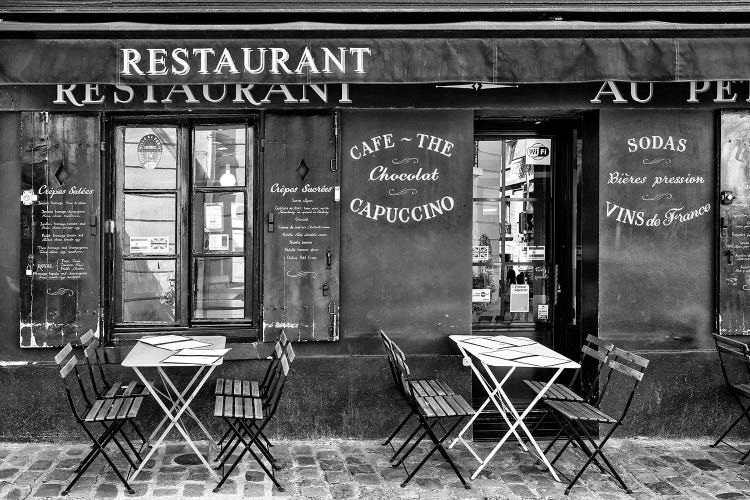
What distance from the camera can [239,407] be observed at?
524 cm

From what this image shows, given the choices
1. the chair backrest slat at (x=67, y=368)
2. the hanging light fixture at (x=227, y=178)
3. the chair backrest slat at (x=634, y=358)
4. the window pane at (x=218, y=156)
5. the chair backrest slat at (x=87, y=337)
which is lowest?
the chair backrest slat at (x=67, y=368)

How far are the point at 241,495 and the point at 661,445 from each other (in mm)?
3723

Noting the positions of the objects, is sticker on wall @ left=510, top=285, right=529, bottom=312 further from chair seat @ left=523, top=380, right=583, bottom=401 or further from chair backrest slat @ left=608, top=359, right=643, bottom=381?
chair backrest slat @ left=608, top=359, right=643, bottom=381

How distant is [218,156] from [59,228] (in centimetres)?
151

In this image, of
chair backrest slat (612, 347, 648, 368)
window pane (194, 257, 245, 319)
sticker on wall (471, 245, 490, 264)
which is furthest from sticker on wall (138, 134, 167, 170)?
chair backrest slat (612, 347, 648, 368)

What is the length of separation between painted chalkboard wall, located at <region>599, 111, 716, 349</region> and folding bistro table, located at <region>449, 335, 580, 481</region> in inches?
42.4

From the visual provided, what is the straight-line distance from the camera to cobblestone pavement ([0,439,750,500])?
5.06 m

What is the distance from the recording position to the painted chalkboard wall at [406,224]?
6238mm

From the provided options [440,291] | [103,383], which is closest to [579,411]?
[440,291]

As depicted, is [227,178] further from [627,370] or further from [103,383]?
[627,370]

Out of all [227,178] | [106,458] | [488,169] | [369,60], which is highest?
[369,60]

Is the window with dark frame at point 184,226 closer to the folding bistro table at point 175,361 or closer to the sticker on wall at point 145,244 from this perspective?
the sticker on wall at point 145,244

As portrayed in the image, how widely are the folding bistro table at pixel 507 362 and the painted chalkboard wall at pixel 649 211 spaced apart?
108 cm

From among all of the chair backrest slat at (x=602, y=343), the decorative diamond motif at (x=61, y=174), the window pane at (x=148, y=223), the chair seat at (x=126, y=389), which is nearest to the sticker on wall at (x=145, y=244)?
the window pane at (x=148, y=223)
